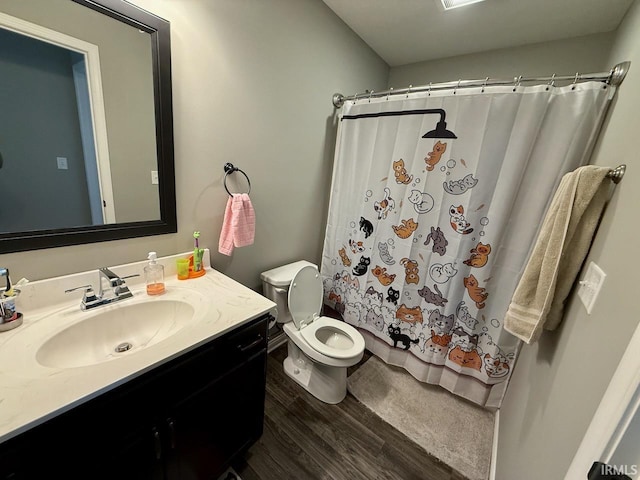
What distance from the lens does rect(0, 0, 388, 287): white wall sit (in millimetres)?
1110

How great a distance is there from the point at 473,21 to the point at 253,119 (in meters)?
1.54

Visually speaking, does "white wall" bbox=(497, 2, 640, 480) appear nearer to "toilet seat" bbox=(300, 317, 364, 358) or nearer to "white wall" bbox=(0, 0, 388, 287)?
"toilet seat" bbox=(300, 317, 364, 358)

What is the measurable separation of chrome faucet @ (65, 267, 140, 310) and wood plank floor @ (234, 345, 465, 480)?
3.31ft

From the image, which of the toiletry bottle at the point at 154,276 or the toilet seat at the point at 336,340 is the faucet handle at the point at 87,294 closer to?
the toiletry bottle at the point at 154,276

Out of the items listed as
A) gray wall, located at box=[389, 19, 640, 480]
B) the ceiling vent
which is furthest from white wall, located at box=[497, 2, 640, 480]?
the ceiling vent

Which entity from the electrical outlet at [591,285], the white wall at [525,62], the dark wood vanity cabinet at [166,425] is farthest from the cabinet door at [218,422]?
the white wall at [525,62]

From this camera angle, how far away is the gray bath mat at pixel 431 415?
1.37m

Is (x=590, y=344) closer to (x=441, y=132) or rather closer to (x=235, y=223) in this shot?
(x=441, y=132)

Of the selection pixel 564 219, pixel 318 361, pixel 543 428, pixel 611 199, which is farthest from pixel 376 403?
pixel 611 199

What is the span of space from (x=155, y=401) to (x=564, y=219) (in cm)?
149

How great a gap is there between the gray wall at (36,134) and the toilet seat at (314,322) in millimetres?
1164

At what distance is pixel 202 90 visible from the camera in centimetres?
121

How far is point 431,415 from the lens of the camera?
159cm

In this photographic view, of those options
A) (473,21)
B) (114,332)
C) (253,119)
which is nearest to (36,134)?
(114,332)
